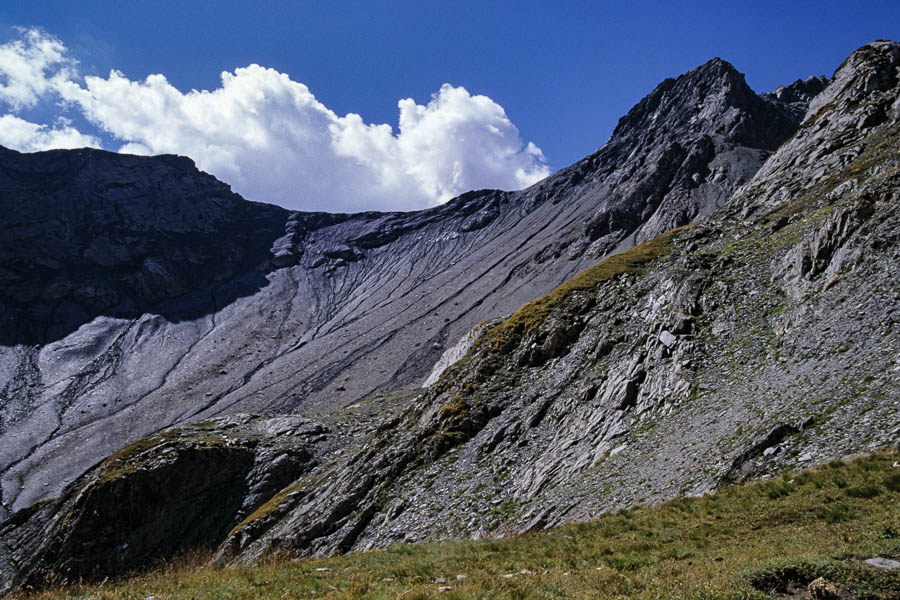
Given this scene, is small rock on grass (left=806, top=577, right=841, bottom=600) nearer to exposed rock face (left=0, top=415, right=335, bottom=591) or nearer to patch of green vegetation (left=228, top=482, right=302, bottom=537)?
patch of green vegetation (left=228, top=482, right=302, bottom=537)

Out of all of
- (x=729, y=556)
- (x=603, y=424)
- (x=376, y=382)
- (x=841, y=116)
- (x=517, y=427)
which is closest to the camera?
(x=729, y=556)

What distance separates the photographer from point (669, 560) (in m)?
9.95

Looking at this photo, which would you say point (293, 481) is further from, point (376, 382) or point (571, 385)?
point (376, 382)

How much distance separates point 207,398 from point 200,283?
3680 inches

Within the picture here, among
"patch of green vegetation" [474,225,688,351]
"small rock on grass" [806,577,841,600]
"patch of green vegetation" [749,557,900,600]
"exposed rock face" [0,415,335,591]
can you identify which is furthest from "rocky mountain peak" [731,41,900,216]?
"exposed rock face" [0,415,335,591]

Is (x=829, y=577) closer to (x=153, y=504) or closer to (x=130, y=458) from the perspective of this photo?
(x=153, y=504)

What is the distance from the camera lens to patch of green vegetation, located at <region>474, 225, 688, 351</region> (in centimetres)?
3872

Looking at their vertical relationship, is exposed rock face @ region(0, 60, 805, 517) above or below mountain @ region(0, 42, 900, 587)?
above

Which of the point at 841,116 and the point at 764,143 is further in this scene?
the point at 764,143

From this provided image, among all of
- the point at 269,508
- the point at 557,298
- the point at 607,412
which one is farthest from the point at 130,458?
the point at 607,412

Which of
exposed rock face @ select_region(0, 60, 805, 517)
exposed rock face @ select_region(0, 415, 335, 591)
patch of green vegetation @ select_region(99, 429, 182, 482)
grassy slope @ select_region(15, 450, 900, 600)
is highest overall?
A: exposed rock face @ select_region(0, 60, 805, 517)

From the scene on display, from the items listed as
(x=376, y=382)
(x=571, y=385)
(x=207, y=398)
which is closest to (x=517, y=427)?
(x=571, y=385)

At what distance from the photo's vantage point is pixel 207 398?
11981 centimetres

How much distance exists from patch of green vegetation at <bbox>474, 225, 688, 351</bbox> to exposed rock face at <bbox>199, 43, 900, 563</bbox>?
0.20 m
